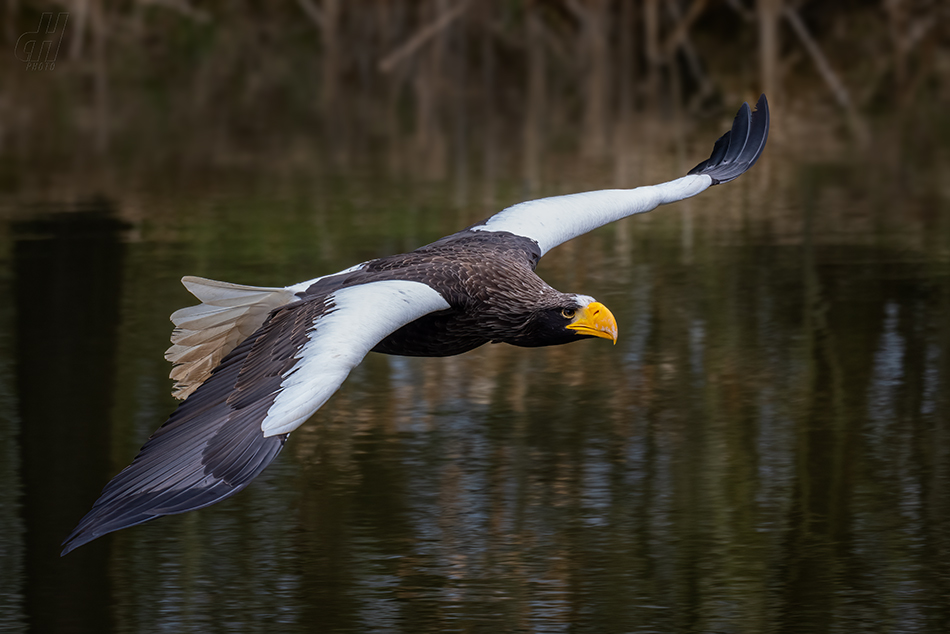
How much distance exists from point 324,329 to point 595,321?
1.85 metres

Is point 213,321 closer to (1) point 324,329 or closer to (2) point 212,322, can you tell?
(2) point 212,322

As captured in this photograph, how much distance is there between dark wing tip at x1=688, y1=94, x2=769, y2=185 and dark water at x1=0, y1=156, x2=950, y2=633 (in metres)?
1.75

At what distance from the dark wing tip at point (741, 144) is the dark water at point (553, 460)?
1.75 m

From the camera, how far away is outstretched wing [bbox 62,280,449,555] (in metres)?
6.87

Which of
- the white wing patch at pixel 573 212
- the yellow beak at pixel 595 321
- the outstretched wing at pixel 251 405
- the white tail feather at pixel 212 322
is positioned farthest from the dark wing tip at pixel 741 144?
the white tail feather at pixel 212 322

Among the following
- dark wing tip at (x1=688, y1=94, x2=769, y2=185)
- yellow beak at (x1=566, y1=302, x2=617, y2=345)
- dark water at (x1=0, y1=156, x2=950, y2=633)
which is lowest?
dark water at (x1=0, y1=156, x2=950, y2=633)

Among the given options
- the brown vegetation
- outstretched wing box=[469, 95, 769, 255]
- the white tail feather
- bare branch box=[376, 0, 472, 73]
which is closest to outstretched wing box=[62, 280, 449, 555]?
the white tail feather

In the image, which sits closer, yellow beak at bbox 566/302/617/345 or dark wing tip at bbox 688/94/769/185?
yellow beak at bbox 566/302/617/345

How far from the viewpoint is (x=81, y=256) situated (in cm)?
1703

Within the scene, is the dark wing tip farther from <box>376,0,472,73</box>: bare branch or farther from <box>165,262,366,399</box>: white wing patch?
<box>376,0,472,73</box>: bare branch

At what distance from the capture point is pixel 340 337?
750 centimetres

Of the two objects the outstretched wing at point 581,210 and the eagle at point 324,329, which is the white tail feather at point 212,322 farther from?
the outstretched wing at point 581,210

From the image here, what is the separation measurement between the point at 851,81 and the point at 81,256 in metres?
18.2

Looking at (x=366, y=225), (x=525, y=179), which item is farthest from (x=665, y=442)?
(x=525, y=179)
